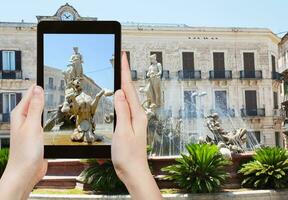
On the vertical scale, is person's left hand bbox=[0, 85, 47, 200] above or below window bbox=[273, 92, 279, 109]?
below

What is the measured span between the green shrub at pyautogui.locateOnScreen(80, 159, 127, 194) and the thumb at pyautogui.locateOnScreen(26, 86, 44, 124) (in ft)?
24.8

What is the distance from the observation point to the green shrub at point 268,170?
9266 millimetres

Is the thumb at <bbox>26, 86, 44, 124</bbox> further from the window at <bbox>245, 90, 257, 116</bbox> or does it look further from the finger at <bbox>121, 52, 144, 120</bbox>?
the window at <bbox>245, 90, 257, 116</bbox>

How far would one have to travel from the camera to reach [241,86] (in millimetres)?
42406

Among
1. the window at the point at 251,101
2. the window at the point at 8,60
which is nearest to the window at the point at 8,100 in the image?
the window at the point at 8,60

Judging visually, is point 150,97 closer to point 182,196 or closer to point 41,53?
point 182,196

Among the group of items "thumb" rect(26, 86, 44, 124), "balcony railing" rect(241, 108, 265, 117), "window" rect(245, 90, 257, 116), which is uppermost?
"window" rect(245, 90, 257, 116)

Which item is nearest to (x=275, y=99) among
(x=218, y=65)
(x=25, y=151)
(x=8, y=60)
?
(x=218, y=65)

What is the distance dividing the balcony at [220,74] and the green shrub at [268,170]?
32537 mm

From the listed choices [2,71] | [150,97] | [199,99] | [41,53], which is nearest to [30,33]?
[2,71]

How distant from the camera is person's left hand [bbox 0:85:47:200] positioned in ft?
4.13

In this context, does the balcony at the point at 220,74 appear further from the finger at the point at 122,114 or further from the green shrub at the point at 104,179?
the finger at the point at 122,114

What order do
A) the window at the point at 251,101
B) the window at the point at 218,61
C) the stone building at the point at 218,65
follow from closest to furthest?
the stone building at the point at 218,65, the window at the point at 251,101, the window at the point at 218,61

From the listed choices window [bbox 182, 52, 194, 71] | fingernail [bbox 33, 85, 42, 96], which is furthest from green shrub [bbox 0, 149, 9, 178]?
window [bbox 182, 52, 194, 71]
